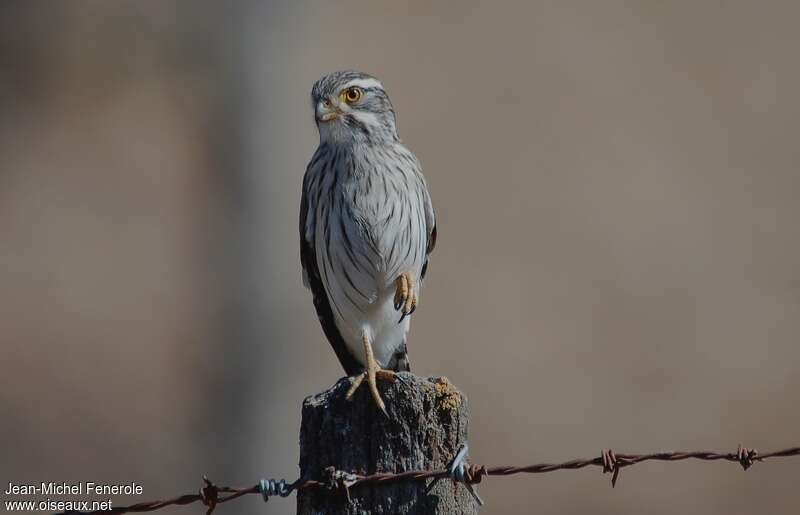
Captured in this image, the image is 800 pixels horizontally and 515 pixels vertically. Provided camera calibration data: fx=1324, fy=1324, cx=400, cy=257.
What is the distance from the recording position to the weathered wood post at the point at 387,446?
12.9 feet

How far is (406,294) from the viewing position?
19.8 feet

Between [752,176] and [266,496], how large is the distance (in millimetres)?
12672

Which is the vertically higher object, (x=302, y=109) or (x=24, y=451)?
(x=302, y=109)

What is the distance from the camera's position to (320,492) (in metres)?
3.95

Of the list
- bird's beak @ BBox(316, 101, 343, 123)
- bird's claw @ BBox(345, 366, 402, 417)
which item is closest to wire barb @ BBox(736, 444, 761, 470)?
bird's claw @ BBox(345, 366, 402, 417)

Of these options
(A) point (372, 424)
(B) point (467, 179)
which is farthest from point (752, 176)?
(A) point (372, 424)

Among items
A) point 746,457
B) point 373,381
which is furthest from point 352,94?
point 746,457

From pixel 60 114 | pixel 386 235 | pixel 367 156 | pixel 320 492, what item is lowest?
pixel 320 492

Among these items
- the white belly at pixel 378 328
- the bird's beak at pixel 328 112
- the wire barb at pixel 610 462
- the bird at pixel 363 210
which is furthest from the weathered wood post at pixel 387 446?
the bird's beak at pixel 328 112

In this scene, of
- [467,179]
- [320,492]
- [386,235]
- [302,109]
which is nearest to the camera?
[320,492]

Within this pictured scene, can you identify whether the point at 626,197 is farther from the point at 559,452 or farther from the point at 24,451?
the point at 24,451

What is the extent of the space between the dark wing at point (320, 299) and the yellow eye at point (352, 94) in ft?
1.41

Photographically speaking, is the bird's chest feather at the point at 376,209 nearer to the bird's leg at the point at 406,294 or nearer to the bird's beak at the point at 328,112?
the bird's leg at the point at 406,294

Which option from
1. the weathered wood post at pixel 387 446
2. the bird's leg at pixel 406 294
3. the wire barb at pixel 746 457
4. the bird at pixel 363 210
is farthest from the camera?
the bird at pixel 363 210
